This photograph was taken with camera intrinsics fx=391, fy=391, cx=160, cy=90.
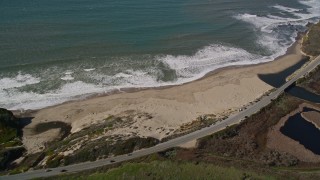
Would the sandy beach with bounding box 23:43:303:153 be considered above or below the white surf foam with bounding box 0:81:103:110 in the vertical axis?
below

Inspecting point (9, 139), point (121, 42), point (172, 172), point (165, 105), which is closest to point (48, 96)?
point (9, 139)

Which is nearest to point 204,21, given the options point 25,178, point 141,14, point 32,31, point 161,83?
point 141,14

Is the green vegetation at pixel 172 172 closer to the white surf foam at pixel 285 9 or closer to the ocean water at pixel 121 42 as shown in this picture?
the ocean water at pixel 121 42

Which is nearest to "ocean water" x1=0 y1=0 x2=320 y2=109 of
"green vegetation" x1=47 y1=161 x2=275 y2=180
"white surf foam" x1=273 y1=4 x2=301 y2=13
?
"white surf foam" x1=273 y1=4 x2=301 y2=13

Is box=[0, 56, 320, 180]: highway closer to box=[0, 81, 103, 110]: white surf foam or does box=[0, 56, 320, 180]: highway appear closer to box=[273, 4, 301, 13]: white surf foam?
box=[0, 81, 103, 110]: white surf foam

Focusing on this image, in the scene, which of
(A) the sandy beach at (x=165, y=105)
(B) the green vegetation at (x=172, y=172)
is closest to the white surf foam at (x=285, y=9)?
(A) the sandy beach at (x=165, y=105)

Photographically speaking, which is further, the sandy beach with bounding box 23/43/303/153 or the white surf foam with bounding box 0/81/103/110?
the white surf foam with bounding box 0/81/103/110

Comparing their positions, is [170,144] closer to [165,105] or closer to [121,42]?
[165,105]
